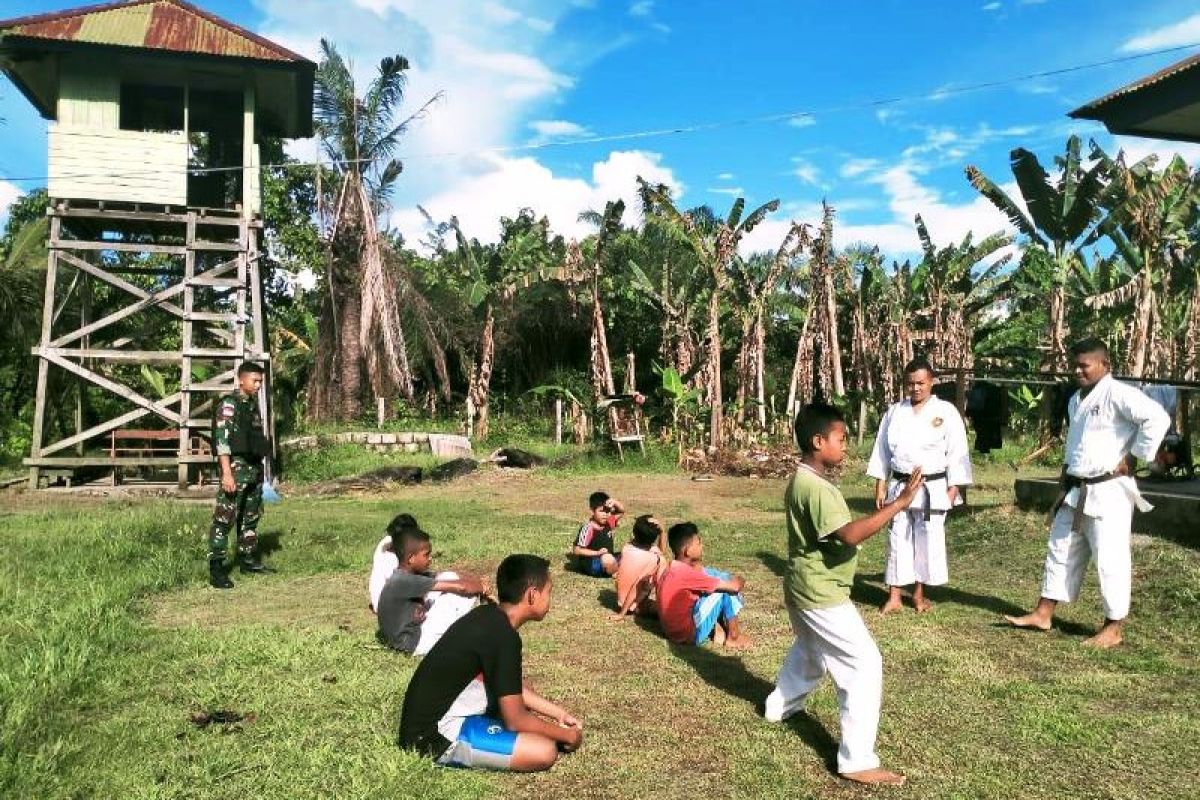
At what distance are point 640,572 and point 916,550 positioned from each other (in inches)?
78.6

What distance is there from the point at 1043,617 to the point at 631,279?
19094mm

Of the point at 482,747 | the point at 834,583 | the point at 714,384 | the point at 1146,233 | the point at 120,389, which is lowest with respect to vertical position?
the point at 482,747

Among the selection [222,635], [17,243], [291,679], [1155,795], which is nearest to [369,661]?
[291,679]

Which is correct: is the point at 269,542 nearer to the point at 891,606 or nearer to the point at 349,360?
the point at 891,606

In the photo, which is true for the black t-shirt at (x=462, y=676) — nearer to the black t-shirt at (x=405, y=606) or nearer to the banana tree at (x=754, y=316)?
the black t-shirt at (x=405, y=606)

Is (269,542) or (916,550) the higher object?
(916,550)

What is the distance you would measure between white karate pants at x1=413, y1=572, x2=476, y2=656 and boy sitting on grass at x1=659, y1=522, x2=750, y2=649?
125 centimetres

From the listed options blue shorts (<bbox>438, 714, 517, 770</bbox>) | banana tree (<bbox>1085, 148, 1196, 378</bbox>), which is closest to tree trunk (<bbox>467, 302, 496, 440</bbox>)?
banana tree (<bbox>1085, 148, 1196, 378</bbox>)

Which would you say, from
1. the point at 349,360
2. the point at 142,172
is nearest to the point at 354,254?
the point at 349,360

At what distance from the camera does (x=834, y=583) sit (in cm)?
397

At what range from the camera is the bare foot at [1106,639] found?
5691 mm

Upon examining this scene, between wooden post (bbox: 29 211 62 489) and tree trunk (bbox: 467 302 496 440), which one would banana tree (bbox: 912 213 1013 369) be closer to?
tree trunk (bbox: 467 302 496 440)

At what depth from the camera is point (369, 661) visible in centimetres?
541

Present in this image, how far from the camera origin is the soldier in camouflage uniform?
7664 mm
